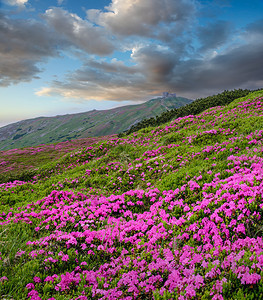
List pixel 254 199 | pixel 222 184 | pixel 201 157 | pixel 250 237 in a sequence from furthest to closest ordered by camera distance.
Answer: pixel 201 157
pixel 222 184
pixel 254 199
pixel 250 237

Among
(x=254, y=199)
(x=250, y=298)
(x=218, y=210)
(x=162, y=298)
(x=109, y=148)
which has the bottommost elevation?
(x=162, y=298)

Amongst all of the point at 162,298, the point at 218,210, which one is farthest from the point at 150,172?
the point at 162,298

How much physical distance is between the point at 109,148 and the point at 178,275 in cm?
1792

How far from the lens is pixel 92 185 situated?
12594mm

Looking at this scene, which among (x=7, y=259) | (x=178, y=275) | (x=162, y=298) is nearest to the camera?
(x=162, y=298)

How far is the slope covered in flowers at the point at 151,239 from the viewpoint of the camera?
395cm

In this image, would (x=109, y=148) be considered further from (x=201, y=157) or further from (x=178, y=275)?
(x=178, y=275)

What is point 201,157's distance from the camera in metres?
12.1

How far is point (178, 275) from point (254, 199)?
11.5 ft

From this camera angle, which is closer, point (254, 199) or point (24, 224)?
point (254, 199)

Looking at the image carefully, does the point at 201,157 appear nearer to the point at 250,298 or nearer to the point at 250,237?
the point at 250,237

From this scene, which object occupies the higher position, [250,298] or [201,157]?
[201,157]

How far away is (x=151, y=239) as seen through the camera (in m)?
5.80

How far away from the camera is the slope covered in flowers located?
12.9 feet
